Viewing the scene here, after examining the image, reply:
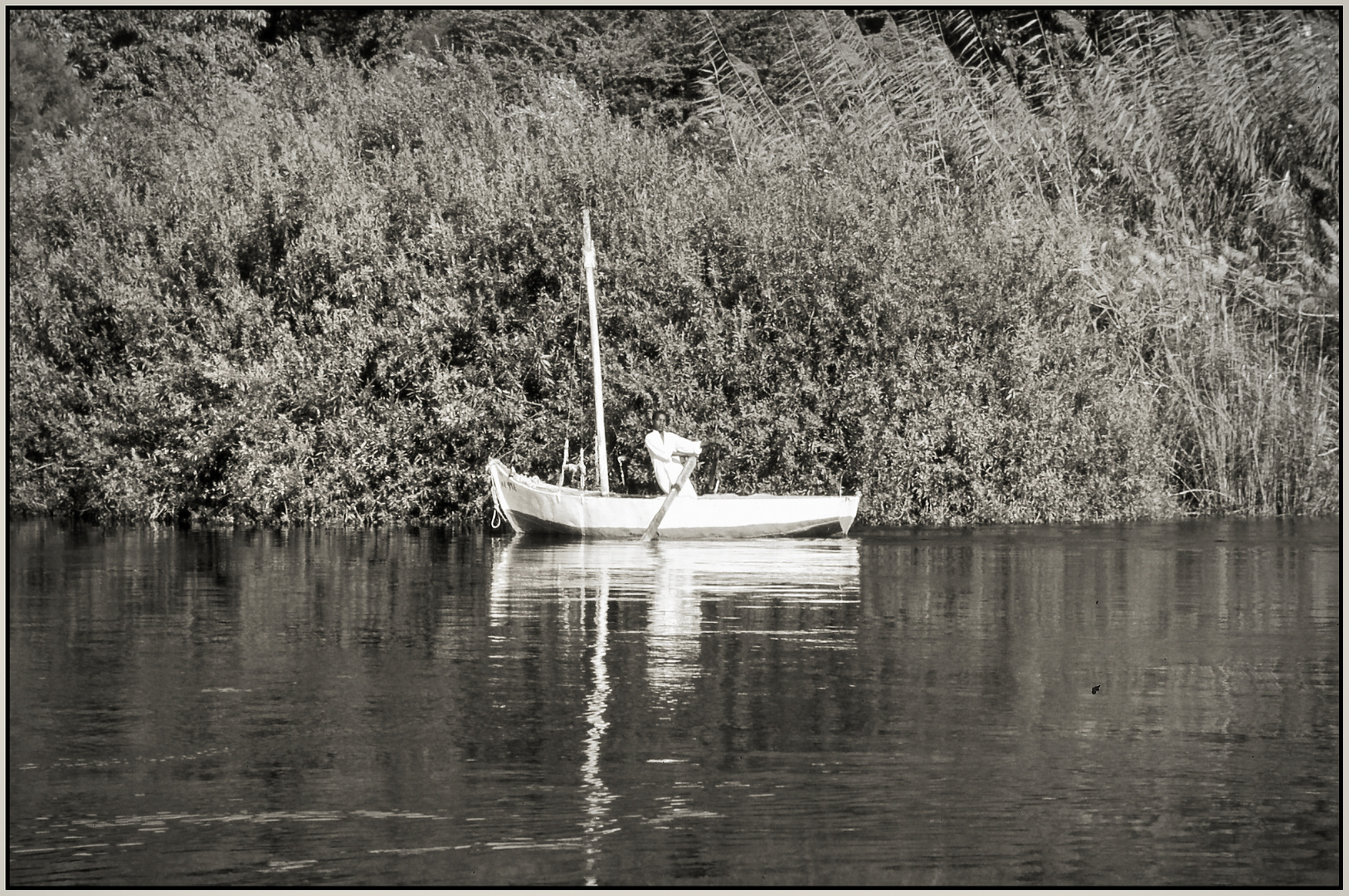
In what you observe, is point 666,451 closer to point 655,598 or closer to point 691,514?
point 691,514

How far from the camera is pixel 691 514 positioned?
26.1 metres

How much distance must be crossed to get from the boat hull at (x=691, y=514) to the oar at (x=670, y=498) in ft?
0.22

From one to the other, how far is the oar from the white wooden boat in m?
0.01

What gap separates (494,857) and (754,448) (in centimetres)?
2060

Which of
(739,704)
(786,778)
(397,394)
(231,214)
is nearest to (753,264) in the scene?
(397,394)

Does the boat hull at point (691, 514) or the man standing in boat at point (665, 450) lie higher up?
the man standing in boat at point (665, 450)

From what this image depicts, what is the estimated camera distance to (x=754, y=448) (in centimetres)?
2906

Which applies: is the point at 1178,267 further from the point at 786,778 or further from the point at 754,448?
the point at 786,778

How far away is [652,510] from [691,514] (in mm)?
534

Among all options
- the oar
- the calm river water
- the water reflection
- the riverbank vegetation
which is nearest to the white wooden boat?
the oar

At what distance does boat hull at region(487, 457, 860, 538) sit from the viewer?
25.7 meters

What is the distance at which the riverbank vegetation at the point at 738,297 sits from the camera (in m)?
28.9

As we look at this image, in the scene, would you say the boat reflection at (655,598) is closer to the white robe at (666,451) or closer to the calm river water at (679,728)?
the calm river water at (679,728)

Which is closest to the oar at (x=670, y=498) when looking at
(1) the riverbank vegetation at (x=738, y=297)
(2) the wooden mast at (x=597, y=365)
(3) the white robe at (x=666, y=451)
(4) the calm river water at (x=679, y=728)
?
(3) the white robe at (x=666, y=451)
